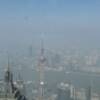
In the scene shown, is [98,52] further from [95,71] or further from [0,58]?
[0,58]

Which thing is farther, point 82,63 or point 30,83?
point 82,63

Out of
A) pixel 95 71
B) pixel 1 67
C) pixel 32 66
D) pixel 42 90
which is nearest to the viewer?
pixel 1 67

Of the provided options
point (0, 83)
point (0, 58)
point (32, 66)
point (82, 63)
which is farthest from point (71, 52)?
point (0, 83)

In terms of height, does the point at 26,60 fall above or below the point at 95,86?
above

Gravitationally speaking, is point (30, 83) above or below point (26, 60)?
below

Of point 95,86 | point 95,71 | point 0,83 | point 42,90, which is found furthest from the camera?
point 95,71

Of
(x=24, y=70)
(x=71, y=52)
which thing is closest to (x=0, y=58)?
(x=24, y=70)

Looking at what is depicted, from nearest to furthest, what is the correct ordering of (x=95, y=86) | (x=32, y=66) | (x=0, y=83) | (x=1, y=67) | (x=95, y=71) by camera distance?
(x=0, y=83)
(x=1, y=67)
(x=32, y=66)
(x=95, y=86)
(x=95, y=71)

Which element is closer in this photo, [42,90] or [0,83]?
[0,83]

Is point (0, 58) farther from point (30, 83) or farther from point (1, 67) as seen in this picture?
point (30, 83)
